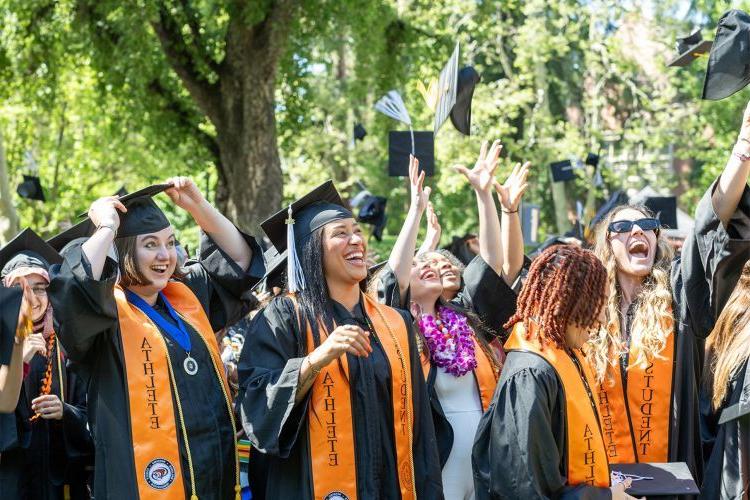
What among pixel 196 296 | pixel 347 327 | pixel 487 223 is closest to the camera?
pixel 347 327

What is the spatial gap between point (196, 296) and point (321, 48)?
12.3 m

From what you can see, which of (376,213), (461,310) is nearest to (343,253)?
(461,310)

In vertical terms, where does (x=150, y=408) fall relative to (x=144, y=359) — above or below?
below

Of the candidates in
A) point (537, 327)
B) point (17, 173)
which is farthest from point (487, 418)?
point (17, 173)

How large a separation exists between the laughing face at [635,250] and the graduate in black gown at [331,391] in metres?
1.32

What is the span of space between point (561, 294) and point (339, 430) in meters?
0.96

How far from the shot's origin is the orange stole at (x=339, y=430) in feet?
12.6

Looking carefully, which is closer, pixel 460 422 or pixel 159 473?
pixel 159 473

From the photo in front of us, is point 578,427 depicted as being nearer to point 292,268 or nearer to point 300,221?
point 292,268

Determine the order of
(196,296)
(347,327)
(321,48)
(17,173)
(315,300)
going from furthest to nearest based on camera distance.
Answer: (17,173), (321,48), (196,296), (315,300), (347,327)

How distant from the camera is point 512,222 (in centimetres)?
500

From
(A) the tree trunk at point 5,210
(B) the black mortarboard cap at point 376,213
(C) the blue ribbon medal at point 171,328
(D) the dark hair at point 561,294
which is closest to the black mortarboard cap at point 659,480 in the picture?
(D) the dark hair at point 561,294

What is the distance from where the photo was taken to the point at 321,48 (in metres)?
16.4

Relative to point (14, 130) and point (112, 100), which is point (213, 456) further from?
point (14, 130)
